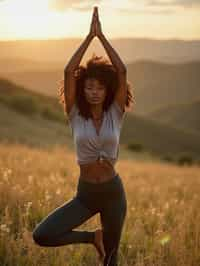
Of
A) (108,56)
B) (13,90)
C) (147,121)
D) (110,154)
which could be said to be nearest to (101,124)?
(110,154)

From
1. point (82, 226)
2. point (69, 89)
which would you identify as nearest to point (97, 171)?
point (69, 89)

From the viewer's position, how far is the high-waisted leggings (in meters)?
4.01

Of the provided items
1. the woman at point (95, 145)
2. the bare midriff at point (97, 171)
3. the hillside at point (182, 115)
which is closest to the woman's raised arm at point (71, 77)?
the woman at point (95, 145)

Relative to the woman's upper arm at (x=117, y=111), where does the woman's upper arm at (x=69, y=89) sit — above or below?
above

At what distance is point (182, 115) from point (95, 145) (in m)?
157

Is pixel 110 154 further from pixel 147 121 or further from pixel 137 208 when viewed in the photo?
pixel 147 121

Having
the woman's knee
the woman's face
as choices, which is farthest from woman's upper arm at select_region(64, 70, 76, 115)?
the woman's knee

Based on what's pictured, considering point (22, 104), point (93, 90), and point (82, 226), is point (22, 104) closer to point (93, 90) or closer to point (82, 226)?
point (82, 226)

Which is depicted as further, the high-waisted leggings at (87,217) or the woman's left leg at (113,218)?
the woman's left leg at (113,218)

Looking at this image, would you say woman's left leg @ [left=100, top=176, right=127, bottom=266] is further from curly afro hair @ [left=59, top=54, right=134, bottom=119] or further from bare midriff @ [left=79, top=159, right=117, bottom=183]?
curly afro hair @ [left=59, top=54, right=134, bottom=119]

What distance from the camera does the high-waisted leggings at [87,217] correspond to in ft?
13.2

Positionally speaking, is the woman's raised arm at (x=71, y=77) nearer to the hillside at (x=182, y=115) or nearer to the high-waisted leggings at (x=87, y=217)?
the high-waisted leggings at (x=87, y=217)

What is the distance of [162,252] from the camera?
199 inches

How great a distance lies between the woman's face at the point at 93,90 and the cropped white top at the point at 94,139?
0.50 feet
